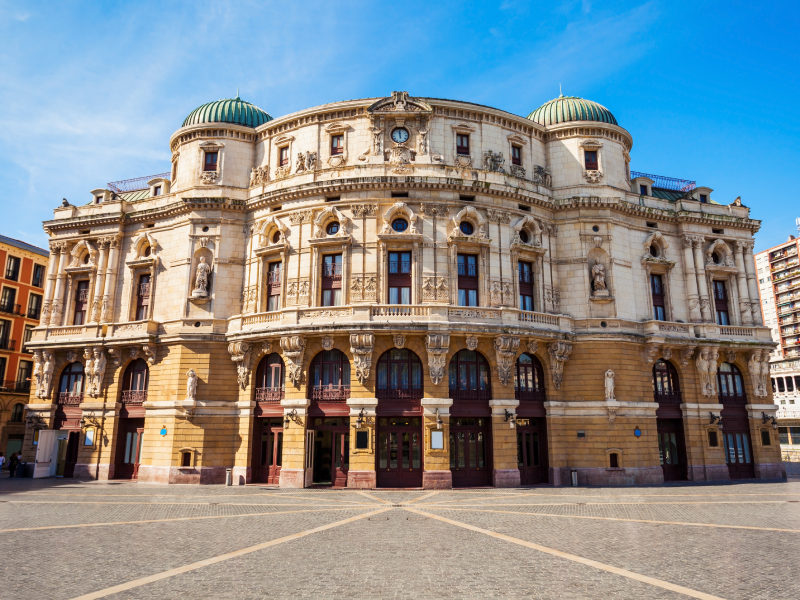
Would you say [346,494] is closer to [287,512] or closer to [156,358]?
[287,512]

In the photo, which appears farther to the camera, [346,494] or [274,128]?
[274,128]

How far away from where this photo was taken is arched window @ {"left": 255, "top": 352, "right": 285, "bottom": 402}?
39219 mm

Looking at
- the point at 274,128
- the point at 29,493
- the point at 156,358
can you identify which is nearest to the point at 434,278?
the point at 274,128

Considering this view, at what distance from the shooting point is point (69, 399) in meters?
44.6

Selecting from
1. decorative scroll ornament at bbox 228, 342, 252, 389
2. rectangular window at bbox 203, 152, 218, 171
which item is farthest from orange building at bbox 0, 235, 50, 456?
decorative scroll ornament at bbox 228, 342, 252, 389

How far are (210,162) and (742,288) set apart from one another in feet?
146

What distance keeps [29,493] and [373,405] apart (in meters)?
20.3

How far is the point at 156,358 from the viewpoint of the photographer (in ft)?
137

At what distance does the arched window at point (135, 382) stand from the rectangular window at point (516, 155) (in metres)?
31.9

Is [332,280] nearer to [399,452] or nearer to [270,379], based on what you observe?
[270,379]

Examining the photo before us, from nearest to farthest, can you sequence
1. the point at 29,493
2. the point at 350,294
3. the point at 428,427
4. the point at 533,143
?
the point at 29,493 < the point at 428,427 < the point at 350,294 < the point at 533,143

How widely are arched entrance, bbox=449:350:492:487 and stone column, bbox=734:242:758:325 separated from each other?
24.0m

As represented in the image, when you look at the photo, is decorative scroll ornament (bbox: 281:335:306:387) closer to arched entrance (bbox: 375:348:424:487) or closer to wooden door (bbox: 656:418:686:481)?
arched entrance (bbox: 375:348:424:487)

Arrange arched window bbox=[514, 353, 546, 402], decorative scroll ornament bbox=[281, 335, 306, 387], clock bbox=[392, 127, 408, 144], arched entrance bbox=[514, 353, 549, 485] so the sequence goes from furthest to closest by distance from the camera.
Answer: clock bbox=[392, 127, 408, 144]
arched window bbox=[514, 353, 546, 402]
arched entrance bbox=[514, 353, 549, 485]
decorative scroll ornament bbox=[281, 335, 306, 387]
